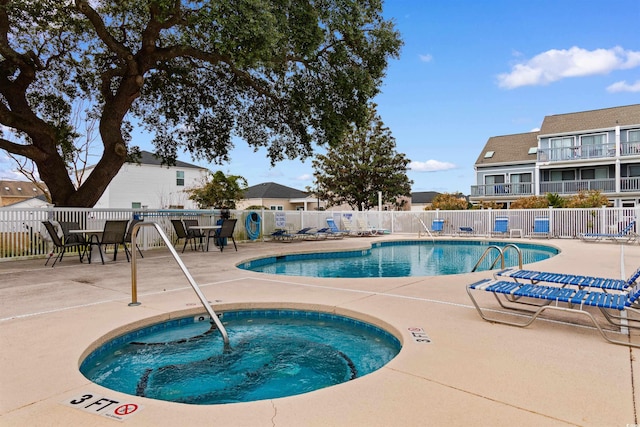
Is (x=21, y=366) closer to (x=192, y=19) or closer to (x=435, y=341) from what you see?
(x=435, y=341)

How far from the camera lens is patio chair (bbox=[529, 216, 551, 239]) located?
16.7 m

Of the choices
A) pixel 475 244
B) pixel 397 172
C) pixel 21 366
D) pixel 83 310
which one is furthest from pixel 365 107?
pixel 397 172

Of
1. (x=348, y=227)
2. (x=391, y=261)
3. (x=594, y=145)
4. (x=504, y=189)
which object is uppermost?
(x=594, y=145)

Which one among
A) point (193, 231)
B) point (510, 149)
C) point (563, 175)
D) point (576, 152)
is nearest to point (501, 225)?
point (193, 231)

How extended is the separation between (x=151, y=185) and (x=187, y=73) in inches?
665

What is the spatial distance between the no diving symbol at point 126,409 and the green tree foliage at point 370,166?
30.1 m

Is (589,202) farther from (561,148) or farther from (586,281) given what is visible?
(586,281)

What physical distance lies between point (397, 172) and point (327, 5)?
76.7 feet

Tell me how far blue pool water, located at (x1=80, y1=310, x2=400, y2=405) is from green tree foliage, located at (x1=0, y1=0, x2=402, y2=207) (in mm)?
6403

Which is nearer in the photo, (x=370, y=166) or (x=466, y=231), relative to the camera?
(x=466, y=231)

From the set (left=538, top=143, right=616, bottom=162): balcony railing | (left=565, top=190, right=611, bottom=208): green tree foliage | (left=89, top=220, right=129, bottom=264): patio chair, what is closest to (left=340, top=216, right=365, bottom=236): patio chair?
(left=565, top=190, right=611, bottom=208): green tree foliage

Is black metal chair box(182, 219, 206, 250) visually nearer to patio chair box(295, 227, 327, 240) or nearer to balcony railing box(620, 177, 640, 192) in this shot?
patio chair box(295, 227, 327, 240)

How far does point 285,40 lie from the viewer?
982cm

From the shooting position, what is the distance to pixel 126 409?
2352 millimetres
